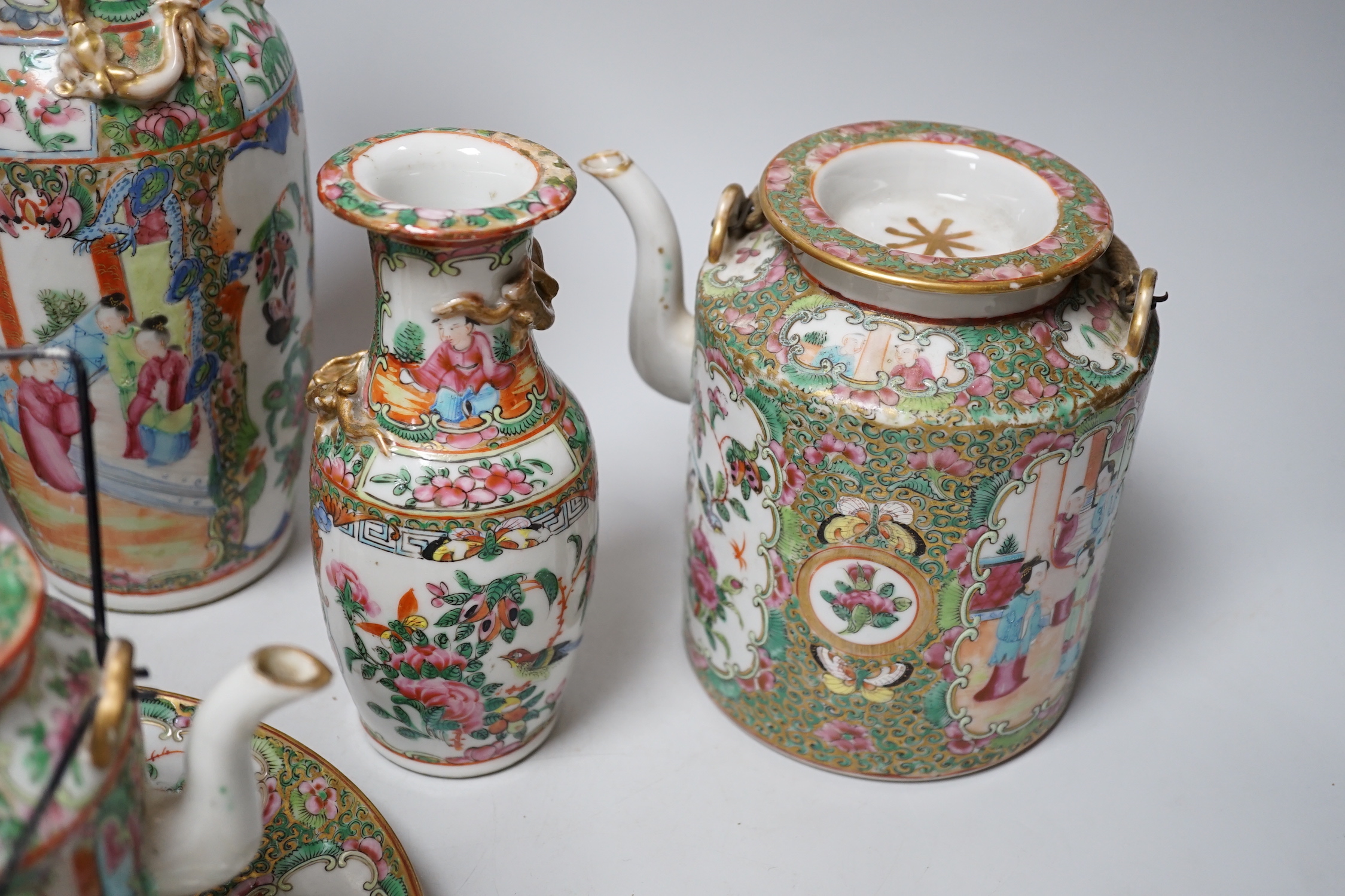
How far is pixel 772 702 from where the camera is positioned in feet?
6.14

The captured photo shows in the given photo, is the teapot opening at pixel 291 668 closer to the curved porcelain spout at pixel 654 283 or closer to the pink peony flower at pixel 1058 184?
the curved porcelain spout at pixel 654 283

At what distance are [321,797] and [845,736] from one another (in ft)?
2.23

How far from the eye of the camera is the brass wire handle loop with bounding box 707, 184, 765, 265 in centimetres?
176

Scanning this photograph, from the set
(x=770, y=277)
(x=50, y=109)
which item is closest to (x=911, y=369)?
(x=770, y=277)

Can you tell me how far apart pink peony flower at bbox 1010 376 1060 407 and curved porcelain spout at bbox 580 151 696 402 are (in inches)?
20.6

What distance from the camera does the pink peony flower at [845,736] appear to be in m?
1.82

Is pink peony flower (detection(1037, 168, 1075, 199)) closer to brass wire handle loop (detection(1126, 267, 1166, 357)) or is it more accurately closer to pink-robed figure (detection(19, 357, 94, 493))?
brass wire handle loop (detection(1126, 267, 1166, 357))

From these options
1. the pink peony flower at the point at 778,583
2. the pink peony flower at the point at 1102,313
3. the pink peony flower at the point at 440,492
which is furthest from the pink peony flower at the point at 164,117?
the pink peony flower at the point at 1102,313

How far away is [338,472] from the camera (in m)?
1.61

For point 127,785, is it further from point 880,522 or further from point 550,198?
point 880,522

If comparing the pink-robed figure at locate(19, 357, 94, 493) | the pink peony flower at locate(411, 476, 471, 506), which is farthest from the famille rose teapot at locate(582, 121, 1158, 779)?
the pink-robed figure at locate(19, 357, 94, 493)

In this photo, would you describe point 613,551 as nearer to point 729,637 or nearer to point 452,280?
point 729,637

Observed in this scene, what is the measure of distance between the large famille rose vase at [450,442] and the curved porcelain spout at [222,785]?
0.41m

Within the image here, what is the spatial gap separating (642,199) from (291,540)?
0.88 meters
